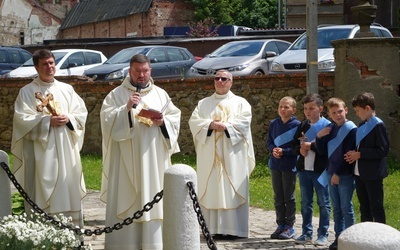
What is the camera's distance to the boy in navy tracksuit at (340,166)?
31.9ft

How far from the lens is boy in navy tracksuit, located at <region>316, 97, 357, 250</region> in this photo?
9.73m

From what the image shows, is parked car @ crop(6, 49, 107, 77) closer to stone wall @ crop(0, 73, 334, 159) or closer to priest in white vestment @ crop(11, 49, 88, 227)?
stone wall @ crop(0, 73, 334, 159)

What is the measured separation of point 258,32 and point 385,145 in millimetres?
28390

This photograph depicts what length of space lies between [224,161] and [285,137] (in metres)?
0.77

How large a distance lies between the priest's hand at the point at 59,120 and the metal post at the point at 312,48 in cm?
658

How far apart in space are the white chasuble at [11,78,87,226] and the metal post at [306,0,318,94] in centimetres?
630

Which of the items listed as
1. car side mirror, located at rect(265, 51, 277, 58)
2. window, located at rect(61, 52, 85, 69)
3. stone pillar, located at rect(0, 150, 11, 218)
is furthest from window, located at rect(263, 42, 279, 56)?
stone pillar, located at rect(0, 150, 11, 218)

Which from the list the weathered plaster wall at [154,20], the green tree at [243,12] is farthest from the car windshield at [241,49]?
the green tree at [243,12]

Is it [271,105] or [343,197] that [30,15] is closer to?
[271,105]

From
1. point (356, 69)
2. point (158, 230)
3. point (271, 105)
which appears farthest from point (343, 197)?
point (271, 105)

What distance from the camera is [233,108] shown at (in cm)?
1120

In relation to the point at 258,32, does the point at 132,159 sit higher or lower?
lower

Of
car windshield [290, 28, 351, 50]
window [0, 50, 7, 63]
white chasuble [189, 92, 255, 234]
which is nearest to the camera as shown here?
white chasuble [189, 92, 255, 234]

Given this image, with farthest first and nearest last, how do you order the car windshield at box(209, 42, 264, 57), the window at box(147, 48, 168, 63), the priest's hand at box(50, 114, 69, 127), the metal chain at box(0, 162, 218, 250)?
the window at box(147, 48, 168, 63), the car windshield at box(209, 42, 264, 57), the priest's hand at box(50, 114, 69, 127), the metal chain at box(0, 162, 218, 250)
